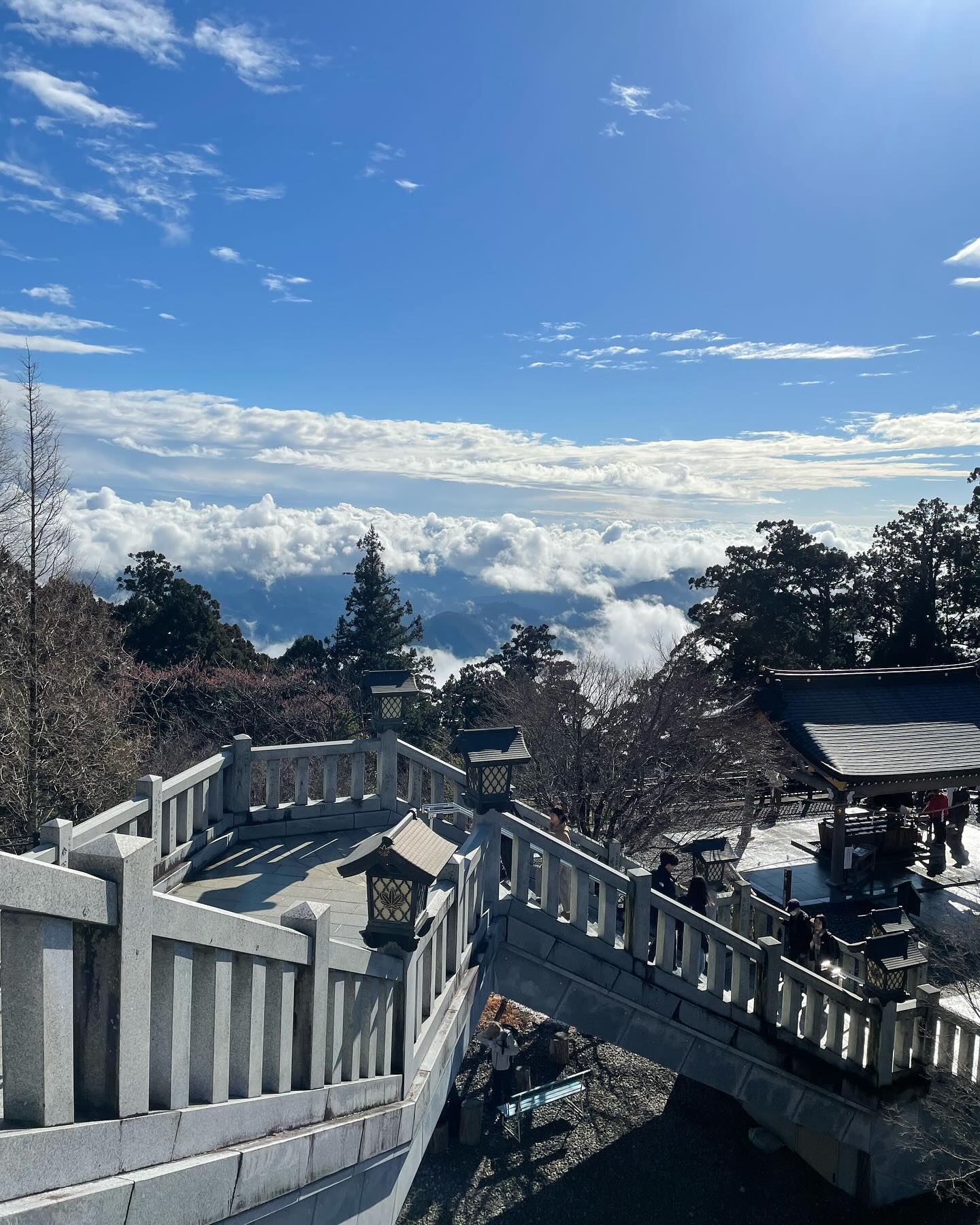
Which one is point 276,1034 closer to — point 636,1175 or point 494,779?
point 494,779

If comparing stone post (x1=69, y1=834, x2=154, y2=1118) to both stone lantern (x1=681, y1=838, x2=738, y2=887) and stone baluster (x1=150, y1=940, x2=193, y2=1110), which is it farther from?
stone lantern (x1=681, y1=838, x2=738, y2=887)

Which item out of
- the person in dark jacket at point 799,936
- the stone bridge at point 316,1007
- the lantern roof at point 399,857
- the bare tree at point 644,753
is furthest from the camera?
the bare tree at point 644,753

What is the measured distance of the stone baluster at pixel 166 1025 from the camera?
3809 millimetres

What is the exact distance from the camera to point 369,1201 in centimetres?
558

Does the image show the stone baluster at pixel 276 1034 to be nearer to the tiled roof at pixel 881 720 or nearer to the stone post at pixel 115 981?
the stone post at pixel 115 981

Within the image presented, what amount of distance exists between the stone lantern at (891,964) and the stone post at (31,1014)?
328 inches

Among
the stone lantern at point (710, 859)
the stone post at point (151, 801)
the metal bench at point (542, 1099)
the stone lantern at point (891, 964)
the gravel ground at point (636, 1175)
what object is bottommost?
the gravel ground at point (636, 1175)

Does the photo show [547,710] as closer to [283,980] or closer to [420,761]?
[420,761]

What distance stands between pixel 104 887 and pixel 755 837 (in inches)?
815

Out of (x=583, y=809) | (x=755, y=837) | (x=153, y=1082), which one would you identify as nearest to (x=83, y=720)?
(x=583, y=809)

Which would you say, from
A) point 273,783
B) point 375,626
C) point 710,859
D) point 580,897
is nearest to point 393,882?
point 580,897

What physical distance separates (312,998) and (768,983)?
20.7ft

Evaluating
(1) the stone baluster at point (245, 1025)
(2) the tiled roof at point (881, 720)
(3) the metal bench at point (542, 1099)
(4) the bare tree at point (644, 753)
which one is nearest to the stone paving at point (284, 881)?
(1) the stone baluster at point (245, 1025)

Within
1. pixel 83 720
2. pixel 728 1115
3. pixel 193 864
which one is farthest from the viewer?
pixel 83 720
